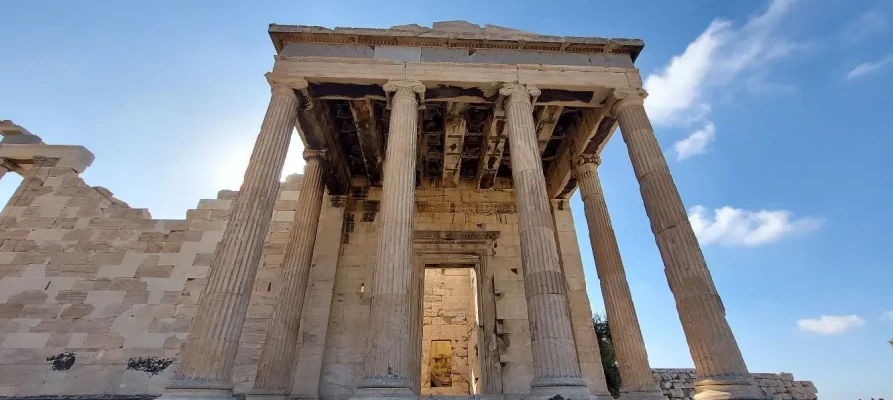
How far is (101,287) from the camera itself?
38.3 ft

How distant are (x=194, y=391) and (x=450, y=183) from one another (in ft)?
34.2

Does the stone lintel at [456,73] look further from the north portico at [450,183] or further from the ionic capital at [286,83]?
the ionic capital at [286,83]

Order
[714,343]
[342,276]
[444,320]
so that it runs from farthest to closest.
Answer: [444,320] < [342,276] < [714,343]

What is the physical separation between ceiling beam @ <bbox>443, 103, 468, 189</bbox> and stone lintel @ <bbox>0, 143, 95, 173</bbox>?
499 inches

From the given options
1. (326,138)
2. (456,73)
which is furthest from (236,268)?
(456,73)

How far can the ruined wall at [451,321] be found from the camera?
684 inches

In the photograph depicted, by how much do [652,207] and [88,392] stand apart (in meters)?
15.1

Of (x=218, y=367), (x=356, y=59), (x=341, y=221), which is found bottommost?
(x=218, y=367)

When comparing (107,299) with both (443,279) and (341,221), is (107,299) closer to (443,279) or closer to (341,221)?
(341,221)

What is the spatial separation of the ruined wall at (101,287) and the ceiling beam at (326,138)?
1.74 metres

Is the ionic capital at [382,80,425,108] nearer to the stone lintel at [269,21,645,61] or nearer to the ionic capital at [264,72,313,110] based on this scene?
the stone lintel at [269,21,645,61]

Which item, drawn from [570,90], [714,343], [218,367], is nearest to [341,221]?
[218,367]

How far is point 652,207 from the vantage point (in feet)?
30.2

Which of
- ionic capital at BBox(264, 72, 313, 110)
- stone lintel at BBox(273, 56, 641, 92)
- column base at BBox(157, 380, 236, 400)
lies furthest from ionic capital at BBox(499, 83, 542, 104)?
column base at BBox(157, 380, 236, 400)
